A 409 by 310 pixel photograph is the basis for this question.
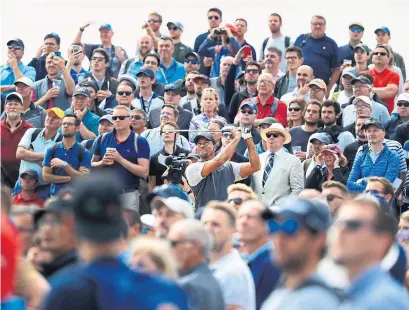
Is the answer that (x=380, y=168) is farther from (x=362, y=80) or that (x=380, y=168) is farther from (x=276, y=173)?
(x=362, y=80)

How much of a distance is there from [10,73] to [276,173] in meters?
6.11

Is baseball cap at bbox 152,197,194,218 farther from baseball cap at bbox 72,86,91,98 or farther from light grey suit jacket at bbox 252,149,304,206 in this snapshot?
baseball cap at bbox 72,86,91,98

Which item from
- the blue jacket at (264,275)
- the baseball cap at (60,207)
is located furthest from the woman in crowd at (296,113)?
the baseball cap at (60,207)

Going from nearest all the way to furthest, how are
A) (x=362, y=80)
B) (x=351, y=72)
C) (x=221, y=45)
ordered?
(x=362, y=80) < (x=351, y=72) < (x=221, y=45)

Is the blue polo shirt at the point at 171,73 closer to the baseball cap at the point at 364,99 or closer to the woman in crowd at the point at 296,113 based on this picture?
the woman in crowd at the point at 296,113

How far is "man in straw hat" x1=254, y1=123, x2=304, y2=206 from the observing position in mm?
13320

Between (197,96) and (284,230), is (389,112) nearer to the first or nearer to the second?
(197,96)

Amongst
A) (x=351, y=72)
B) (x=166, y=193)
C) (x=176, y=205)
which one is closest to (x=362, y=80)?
(x=351, y=72)

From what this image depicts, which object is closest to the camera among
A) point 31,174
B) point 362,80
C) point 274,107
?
point 31,174

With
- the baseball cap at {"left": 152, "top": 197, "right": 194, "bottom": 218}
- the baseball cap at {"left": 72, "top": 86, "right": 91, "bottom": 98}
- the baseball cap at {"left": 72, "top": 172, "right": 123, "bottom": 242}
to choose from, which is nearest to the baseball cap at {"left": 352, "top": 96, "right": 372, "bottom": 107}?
the baseball cap at {"left": 72, "top": 86, "right": 91, "bottom": 98}

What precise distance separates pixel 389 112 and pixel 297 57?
1.62 metres

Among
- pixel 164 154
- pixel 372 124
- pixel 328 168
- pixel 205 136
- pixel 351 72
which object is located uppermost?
pixel 372 124

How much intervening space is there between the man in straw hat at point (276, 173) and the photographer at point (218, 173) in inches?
12.0

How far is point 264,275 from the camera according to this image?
825 cm
